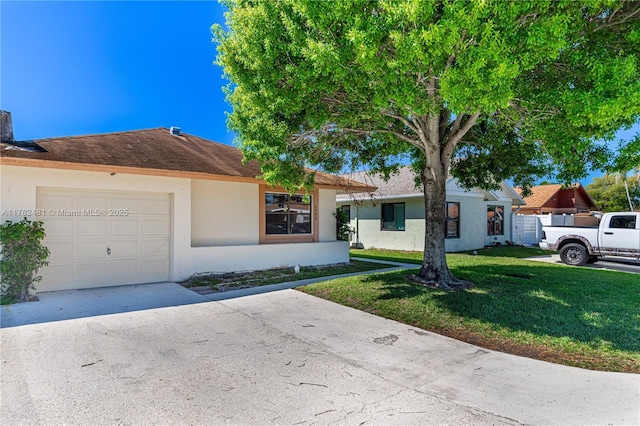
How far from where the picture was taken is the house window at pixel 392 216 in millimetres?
17936

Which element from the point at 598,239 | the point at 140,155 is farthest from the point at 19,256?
the point at 598,239

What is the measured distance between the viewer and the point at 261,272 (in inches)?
414

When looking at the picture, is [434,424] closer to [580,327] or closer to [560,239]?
[580,327]

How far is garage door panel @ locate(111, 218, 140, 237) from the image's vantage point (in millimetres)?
8453

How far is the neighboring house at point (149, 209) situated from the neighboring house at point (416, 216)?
5.86 metres

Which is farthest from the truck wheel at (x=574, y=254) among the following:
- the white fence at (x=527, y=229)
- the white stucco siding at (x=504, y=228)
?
the white fence at (x=527, y=229)

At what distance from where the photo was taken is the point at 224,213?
10.5 meters

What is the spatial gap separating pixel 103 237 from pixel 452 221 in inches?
596

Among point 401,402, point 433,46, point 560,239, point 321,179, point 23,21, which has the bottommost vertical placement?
point 401,402

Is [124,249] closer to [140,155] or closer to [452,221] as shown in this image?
[140,155]

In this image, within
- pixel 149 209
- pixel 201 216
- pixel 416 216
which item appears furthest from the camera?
pixel 416 216

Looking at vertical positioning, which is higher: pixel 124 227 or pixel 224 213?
pixel 224 213

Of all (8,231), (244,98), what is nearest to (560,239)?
(244,98)

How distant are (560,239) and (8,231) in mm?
16967
